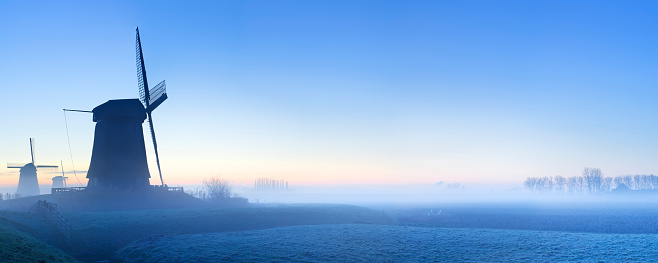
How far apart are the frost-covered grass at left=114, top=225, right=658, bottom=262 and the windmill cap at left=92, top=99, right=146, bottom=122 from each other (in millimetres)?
27471

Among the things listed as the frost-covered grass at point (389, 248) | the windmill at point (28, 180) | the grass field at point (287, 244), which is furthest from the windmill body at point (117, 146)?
the windmill at point (28, 180)

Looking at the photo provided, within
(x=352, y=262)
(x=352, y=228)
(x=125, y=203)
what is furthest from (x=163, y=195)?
(x=352, y=262)

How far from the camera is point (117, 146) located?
180 ft

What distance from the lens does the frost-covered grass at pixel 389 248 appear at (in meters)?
28.3

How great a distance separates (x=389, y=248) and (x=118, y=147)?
44.8 m

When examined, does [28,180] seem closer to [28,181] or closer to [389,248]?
[28,181]

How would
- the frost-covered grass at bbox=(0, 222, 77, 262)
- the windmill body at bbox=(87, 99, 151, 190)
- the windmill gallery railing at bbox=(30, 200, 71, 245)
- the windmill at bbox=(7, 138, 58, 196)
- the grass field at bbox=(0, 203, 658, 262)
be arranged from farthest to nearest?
1. the windmill at bbox=(7, 138, 58, 196)
2. the windmill body at bbox=(87, 99, 151, 190)
3. the windmill gallery railing at bbox=(30, 200, 71, 245)
4. the grass field at bbox=(0, 203, 658, 262)
5. the frost-covered grass at bbox=(0, 222, 77, 262)

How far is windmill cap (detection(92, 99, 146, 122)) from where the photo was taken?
54125 millimetres

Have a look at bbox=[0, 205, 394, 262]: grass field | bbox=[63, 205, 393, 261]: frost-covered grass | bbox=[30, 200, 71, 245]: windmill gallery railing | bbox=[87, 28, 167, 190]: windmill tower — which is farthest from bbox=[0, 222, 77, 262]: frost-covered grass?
bbox=[87, 28, 167, 190]: windmill tower

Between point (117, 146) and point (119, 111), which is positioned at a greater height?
point (119, 111)

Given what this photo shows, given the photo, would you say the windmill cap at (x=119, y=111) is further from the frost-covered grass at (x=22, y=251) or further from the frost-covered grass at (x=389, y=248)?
the frost-covered grass at (x=22, y=251)

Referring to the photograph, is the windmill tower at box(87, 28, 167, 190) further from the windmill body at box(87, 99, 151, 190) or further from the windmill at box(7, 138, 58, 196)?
the windmill at box(7, 138, 58, 196)

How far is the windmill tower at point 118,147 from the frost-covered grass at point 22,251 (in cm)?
2905

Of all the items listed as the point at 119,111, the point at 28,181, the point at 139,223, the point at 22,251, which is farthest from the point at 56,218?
the point at 28,181
